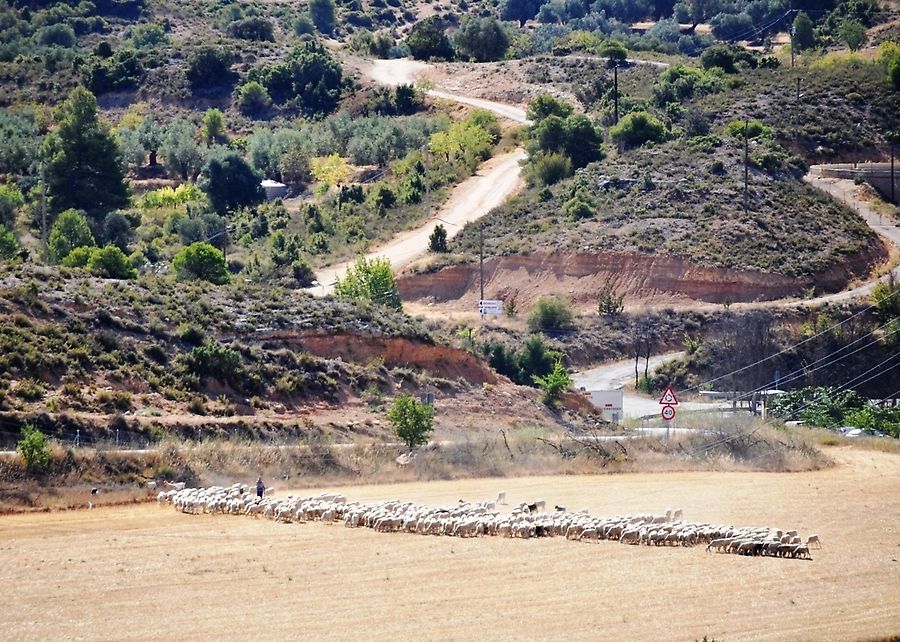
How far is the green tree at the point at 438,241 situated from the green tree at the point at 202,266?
72.6ft

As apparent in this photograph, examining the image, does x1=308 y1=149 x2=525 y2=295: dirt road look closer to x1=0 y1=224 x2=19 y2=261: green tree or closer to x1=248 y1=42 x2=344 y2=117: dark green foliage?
x1=0 y1=224 x2=19 y2=261: green tree

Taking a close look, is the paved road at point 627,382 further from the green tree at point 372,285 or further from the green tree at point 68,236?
the green tree at point 68,236

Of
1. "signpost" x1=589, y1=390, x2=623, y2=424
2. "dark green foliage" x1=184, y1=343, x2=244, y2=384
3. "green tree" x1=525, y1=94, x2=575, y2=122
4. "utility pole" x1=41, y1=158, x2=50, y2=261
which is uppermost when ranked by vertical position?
"dark green foliage" x1=184, y1=343, x2=244, y2=384

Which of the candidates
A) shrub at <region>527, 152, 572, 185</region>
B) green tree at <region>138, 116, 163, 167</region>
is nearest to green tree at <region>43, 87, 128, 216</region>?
green tree at <region>138, 116, 163, 167</region>

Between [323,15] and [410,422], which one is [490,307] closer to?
[410,422]

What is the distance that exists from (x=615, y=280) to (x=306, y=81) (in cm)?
5613

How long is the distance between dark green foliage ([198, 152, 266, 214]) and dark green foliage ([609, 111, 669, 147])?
967 inches

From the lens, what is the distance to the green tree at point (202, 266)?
3147 inches

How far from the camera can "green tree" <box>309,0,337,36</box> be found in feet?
606

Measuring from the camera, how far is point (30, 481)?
1850 inches

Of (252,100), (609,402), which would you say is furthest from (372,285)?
(252,100)

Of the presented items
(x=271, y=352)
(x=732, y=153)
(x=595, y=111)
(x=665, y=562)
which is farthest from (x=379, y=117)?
(x=665, y=562)

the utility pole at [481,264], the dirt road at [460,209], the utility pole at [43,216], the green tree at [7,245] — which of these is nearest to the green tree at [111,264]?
the green tree at [7,245]

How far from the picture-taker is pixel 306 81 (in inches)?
5635
